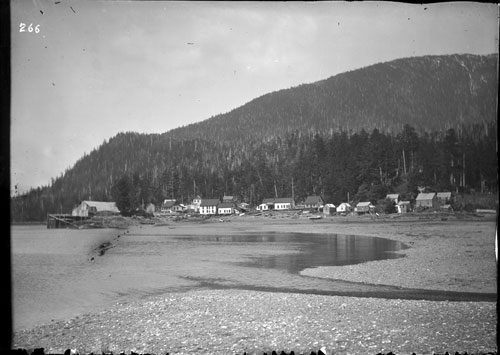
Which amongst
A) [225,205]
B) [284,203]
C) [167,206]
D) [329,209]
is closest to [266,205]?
[284,203]

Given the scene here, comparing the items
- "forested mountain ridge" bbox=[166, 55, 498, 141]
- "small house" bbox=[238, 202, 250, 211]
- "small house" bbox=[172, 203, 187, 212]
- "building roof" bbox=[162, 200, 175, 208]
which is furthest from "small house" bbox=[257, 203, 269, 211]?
"building roof" bbox=[162, 200, 175, 208]

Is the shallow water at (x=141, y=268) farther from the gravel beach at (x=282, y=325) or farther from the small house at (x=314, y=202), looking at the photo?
the small house at (x=314, y=202)

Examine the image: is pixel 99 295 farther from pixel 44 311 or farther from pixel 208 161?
pixel 208 161

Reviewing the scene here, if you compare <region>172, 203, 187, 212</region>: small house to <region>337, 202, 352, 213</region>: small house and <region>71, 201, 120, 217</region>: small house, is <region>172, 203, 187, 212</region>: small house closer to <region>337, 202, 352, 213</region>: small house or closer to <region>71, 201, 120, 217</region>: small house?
<region>71, 201, 120, 217</region>: small house

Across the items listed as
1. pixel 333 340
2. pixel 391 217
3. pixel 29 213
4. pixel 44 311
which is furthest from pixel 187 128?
pixel 391 217

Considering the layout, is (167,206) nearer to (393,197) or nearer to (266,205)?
(266,205)

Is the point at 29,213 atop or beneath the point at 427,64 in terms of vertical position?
beneath

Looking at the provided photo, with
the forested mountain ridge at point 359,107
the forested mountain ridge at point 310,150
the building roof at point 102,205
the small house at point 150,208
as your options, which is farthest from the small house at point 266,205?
the building roof at point 102,205
